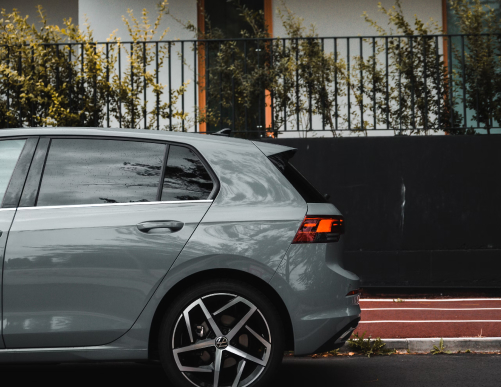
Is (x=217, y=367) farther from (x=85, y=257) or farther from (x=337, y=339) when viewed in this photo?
(x=85, y=257)

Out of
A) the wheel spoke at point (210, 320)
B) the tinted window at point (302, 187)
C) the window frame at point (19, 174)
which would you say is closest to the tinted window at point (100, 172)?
the window frame at point (19, 174)

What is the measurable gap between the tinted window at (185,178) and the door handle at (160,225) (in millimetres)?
184

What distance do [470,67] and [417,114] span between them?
3.21 feet

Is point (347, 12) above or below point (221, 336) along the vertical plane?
above

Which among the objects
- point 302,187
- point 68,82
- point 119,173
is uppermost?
point 68,82

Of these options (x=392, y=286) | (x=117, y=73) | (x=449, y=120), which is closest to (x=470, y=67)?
(x=449, y=120)

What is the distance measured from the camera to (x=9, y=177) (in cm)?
434

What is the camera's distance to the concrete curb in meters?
6.13

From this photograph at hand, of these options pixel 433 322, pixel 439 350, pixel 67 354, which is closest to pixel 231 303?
pixel 67 354

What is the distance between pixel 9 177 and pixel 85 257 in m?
0.78

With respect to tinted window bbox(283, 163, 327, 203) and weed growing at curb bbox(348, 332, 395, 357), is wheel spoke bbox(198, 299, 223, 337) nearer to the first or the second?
tinted window bbox(283, 163, 327, 203)

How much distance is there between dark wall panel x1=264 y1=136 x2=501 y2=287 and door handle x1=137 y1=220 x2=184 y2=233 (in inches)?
205

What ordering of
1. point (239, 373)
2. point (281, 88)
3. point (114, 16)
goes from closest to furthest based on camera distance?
1. point (239, 373)
2. point (281, 88)
3. point (114, 16)

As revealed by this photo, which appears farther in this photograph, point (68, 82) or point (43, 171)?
point (68, 82)
